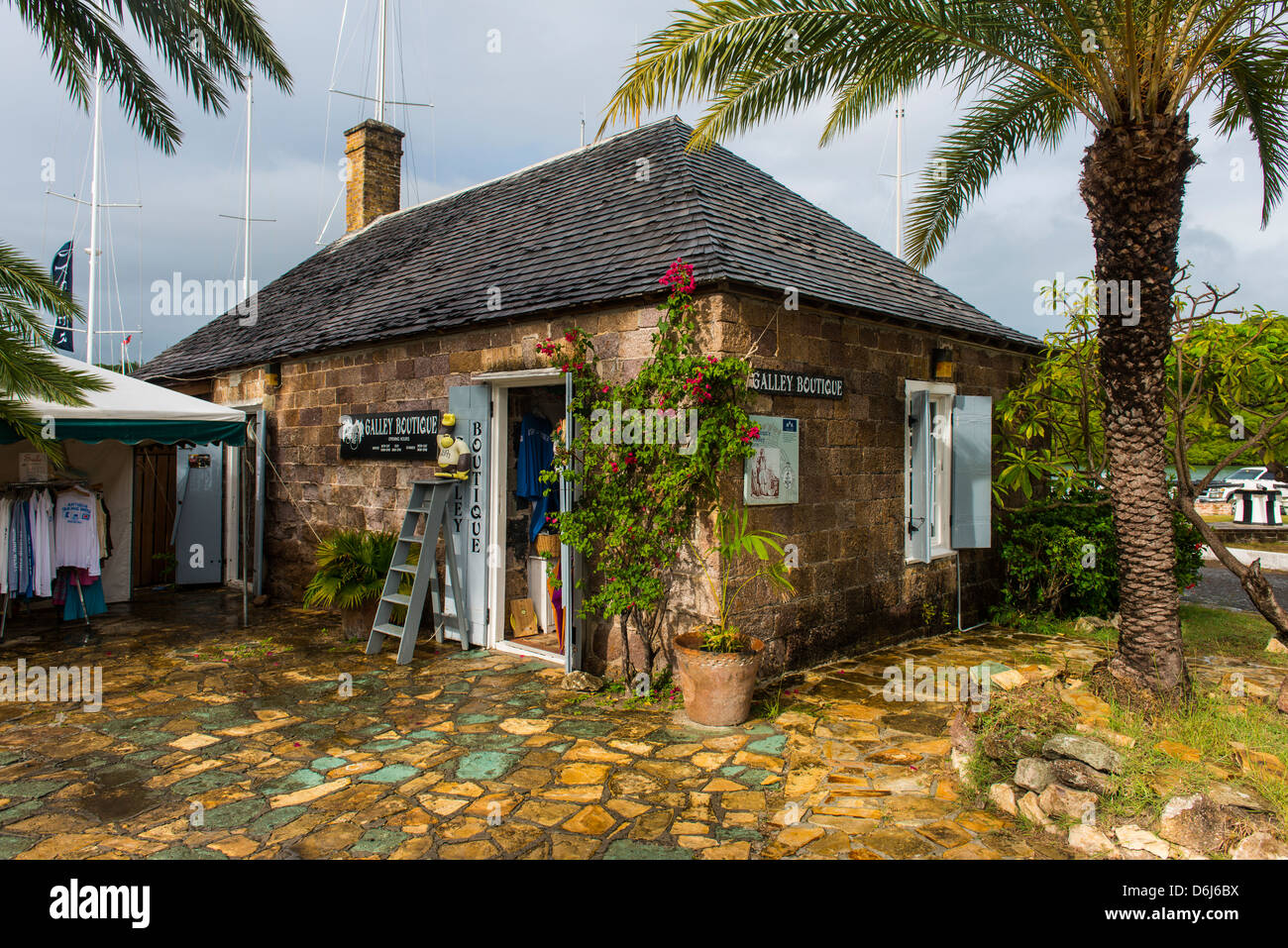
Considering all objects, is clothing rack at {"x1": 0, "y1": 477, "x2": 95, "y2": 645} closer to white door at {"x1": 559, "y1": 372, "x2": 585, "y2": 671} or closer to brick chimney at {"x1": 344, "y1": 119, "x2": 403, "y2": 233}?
white door at {"x1": 559, "y1": 372, "x2": 585, "y2": 671}

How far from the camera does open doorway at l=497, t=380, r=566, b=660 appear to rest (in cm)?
764

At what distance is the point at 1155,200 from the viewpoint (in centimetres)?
495

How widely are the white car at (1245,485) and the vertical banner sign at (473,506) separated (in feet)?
68.1

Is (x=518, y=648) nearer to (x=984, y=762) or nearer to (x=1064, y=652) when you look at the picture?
(x=984, y=762)

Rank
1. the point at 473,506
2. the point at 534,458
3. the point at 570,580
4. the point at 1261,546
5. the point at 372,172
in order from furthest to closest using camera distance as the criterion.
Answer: the point at 1261,546
the point at 372,172
the point at 534,458
the point at 473,506
the point at 570,580

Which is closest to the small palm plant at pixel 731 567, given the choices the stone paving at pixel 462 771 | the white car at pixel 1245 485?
the stone paving at pixel 462 771

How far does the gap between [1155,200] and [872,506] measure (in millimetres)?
3328

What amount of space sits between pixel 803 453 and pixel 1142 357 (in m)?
2.48

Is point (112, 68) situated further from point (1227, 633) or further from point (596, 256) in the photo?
point (1227, 633)

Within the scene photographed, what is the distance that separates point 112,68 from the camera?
789 centimetres

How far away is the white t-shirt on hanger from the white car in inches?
935

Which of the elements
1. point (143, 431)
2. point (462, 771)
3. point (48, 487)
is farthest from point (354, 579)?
point (462, 771)

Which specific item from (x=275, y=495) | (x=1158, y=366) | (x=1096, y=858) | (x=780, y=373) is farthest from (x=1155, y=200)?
(x=275, y=495)

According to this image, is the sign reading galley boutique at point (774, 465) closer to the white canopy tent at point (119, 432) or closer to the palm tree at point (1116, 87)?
the palm tree at point (1116, 87)
